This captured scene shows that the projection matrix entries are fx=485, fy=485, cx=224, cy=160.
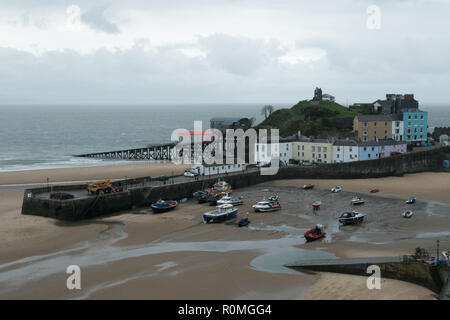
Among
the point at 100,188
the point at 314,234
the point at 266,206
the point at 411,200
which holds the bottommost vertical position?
the point at 314,234

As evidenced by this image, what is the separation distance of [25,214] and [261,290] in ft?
80.9

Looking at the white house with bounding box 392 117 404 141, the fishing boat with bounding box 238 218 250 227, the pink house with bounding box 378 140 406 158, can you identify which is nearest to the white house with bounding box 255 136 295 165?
the pink house with bounding box 378 140 406 158

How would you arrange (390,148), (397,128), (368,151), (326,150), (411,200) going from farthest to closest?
(397,128), (390,148), (326,150), (368,151), (411,200)

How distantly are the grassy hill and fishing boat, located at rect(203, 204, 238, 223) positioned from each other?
4078 centimetres

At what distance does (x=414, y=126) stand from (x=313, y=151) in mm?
21359

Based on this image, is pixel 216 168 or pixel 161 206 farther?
pixel 216 168

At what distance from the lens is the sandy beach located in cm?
2348

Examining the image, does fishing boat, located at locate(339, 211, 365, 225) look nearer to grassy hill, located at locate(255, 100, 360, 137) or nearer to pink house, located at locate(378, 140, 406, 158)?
pink house, located at locate(378, 140, 406, 158)

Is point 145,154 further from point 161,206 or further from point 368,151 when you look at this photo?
point 161,206

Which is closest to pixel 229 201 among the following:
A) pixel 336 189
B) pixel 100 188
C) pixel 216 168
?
pixel 100 188

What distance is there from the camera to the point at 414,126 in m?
74.1

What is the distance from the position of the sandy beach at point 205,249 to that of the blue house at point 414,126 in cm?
2726

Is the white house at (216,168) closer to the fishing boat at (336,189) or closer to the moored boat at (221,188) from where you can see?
the moored boat at (221,188)

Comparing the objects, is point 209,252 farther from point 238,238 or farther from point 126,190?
point 126,190
